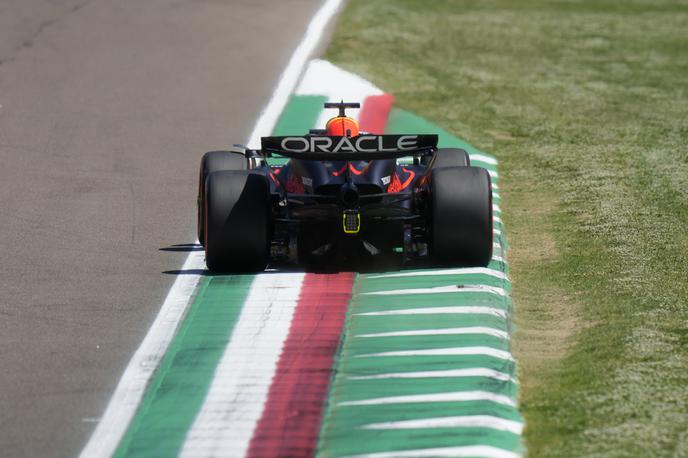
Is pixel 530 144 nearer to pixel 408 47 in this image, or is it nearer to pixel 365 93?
pixel 365 93

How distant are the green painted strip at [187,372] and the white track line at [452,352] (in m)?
1.35

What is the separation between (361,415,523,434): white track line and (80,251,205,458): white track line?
5.90ft

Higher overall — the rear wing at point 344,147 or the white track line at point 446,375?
the rear wing at point 344,147

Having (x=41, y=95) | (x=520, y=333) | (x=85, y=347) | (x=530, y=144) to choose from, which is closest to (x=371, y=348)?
(x=520, y=333)

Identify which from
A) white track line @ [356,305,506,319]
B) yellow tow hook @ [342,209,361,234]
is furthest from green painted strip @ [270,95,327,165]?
white track line @ [356,305,506,319]

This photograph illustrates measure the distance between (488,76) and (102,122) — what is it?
27.9ft

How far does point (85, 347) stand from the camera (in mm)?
12148

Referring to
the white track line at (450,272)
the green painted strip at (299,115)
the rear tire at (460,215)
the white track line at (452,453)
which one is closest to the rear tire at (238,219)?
the white track line at (450,272)

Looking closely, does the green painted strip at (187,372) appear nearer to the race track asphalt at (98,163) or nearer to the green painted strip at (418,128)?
the race track asphalt at (98,163)

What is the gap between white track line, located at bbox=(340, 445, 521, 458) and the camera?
31.6 feet

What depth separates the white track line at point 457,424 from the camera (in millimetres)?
10141

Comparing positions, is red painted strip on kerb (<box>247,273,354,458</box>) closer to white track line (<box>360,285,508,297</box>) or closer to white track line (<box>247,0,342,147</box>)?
white track line (<box>360,285,508,297</box>)

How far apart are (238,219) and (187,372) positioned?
9.36ft

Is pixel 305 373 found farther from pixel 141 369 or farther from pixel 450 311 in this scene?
pixel 450 311
